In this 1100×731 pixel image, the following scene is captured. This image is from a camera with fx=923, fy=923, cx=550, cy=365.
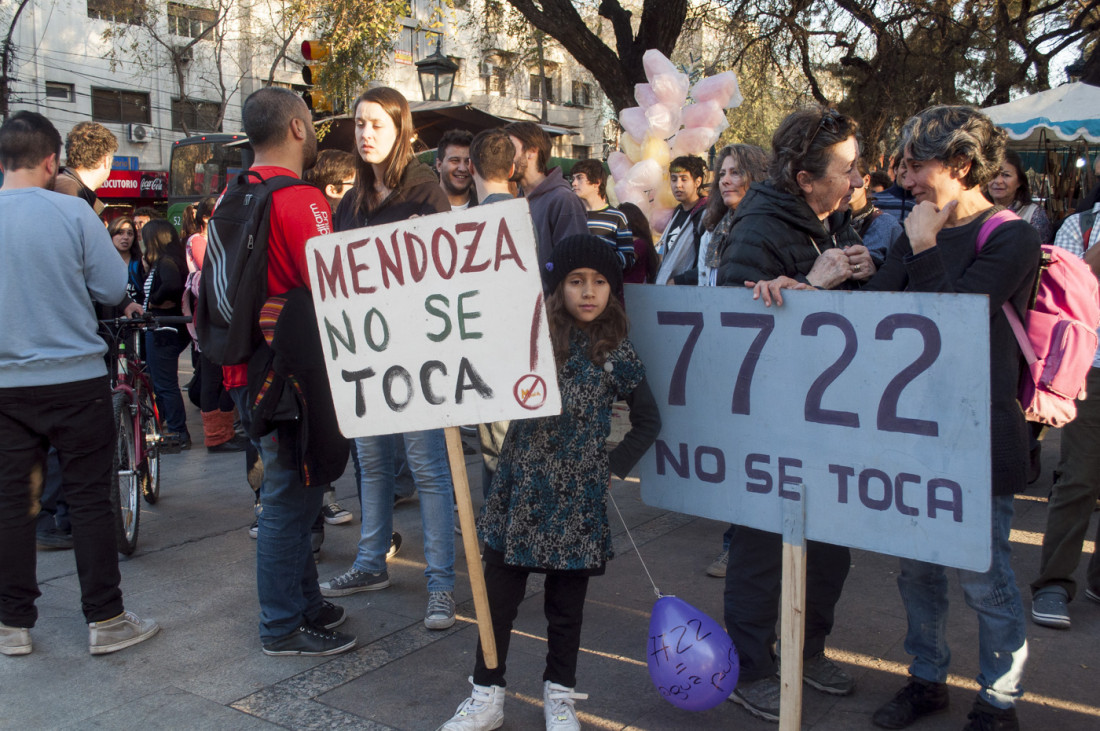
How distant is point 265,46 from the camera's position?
1439 inches

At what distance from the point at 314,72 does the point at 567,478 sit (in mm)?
11272

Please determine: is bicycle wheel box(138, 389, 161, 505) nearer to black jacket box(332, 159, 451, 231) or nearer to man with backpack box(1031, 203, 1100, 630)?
black jacket box(332, 159, 451, 231)

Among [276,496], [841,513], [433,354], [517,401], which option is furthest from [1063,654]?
[276,496]

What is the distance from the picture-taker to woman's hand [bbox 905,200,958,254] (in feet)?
8.70

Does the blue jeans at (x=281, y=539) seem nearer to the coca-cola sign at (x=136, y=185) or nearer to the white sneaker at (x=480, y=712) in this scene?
the white sneaker at (x=480, y=712)

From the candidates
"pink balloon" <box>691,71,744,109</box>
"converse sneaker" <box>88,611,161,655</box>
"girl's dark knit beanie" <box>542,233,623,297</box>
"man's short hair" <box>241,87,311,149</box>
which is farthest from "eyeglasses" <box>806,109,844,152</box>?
"pink balloon" <box>691,71,744,109</box>

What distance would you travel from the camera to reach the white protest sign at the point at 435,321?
8.46ft

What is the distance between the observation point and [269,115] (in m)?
3.41

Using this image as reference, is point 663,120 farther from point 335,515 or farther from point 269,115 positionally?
point 269,115

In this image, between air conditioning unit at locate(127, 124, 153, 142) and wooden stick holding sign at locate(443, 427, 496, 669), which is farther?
air conditioning unit at locate(127, 124, 153, 142)

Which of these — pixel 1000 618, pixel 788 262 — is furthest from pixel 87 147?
pixel 1000 618

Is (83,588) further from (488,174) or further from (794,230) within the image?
(794,230)

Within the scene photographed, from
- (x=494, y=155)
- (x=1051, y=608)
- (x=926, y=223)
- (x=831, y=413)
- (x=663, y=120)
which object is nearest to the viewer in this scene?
(x=831, y=413)

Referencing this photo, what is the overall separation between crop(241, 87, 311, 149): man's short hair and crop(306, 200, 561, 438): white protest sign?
0.82 meters
